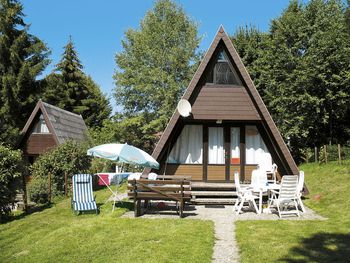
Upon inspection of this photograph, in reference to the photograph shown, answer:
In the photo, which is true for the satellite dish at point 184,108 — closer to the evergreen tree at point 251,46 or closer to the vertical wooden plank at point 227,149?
the vertical wooden plank at point 227,149

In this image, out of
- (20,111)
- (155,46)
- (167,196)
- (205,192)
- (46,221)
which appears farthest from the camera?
(155,46)

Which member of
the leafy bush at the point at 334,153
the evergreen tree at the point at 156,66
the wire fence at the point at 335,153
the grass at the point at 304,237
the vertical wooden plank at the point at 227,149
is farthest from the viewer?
the evergreen tree at the point at 156,66

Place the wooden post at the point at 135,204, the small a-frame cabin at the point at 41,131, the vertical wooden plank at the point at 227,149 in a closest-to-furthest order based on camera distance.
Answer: the wooden post at the point at 135,204
the vertical wooden plank at the point at 227,149
the small a-frame cabin at the point at 41,131

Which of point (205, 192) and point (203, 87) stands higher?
point (203, 87)

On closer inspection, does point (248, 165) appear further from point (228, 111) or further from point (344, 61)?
point (344, 61)

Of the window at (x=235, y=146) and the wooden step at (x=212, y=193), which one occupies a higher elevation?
the window at (x=235, y=146)

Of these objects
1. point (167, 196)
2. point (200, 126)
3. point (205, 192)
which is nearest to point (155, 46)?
point (200, 126)

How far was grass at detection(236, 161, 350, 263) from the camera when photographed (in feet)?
22.5

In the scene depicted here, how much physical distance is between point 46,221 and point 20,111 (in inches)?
927

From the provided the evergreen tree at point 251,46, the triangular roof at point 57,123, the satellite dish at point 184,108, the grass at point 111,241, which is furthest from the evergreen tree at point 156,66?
the grass at point 111,241

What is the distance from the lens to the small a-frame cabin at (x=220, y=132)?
14.5 meters

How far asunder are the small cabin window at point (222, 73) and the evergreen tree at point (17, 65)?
21.3m

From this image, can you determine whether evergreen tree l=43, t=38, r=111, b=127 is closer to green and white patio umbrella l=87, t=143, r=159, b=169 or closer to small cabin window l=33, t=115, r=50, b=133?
small cabin window l=33, t=115, r=50, b=133

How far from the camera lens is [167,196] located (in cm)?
1062
